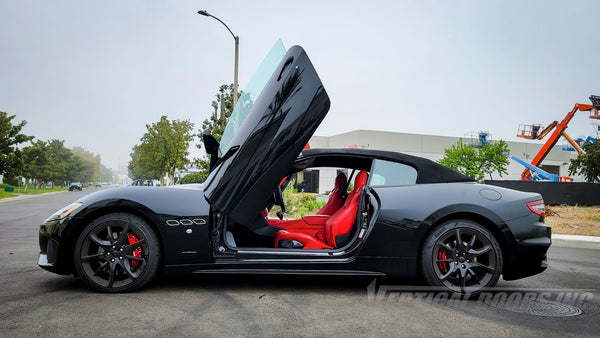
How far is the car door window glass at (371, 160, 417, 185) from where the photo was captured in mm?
3912

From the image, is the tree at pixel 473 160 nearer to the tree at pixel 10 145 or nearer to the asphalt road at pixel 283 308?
the asphalt road at pixel 283 308

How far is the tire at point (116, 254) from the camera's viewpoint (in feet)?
11.2

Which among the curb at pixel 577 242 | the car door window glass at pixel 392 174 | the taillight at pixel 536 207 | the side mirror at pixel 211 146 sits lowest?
the curb at pixel 577 242

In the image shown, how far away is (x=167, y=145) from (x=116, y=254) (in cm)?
4719

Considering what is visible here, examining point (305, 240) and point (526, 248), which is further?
point (305, 240)

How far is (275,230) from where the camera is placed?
13.0 feet

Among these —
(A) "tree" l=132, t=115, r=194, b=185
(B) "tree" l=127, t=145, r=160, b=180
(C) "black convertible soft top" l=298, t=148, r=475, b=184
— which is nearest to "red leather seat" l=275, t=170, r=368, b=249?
(C) "black convertible soft top" l=298, t=148, r=475, b=184

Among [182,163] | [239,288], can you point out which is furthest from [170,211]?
[182,163]

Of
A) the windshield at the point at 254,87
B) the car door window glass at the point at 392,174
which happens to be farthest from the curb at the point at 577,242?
the windshield at the point at 254,87

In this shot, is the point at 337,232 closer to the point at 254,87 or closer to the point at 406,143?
the point at 254,87

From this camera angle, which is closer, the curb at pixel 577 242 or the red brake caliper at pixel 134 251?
the red brake caliper at pixel 134 251

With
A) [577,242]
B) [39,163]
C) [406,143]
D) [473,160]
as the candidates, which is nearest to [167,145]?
[39,163]

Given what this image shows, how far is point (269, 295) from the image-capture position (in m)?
3.56

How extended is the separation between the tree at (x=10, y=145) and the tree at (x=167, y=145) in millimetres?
15298
